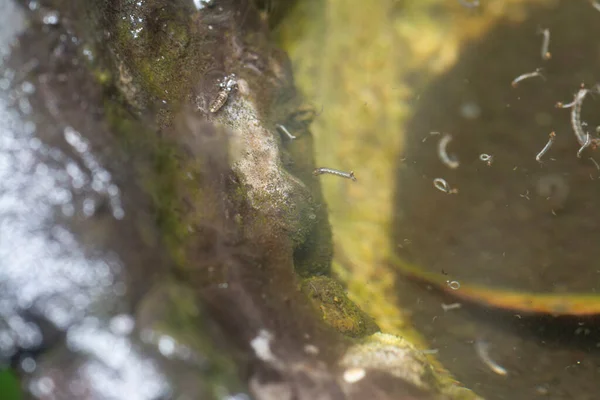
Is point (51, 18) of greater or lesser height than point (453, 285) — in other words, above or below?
above

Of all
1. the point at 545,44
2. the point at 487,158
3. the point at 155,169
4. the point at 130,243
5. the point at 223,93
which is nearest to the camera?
the point at 130,243

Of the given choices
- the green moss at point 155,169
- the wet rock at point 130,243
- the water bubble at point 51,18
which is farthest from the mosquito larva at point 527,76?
Result: the water bubble at point 51,18

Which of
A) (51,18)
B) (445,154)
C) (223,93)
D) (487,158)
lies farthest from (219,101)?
(487,158)

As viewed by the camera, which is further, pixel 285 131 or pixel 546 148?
pixel 285 131

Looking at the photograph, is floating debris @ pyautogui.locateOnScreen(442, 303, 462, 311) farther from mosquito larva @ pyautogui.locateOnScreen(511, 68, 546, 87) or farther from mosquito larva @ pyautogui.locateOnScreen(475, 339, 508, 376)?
mosquito larva @ pyautogui.locateOnScreen(511, 68, 546, 87)

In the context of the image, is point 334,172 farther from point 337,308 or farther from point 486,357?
point 486,357

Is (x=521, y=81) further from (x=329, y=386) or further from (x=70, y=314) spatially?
(x=70, y=314)
